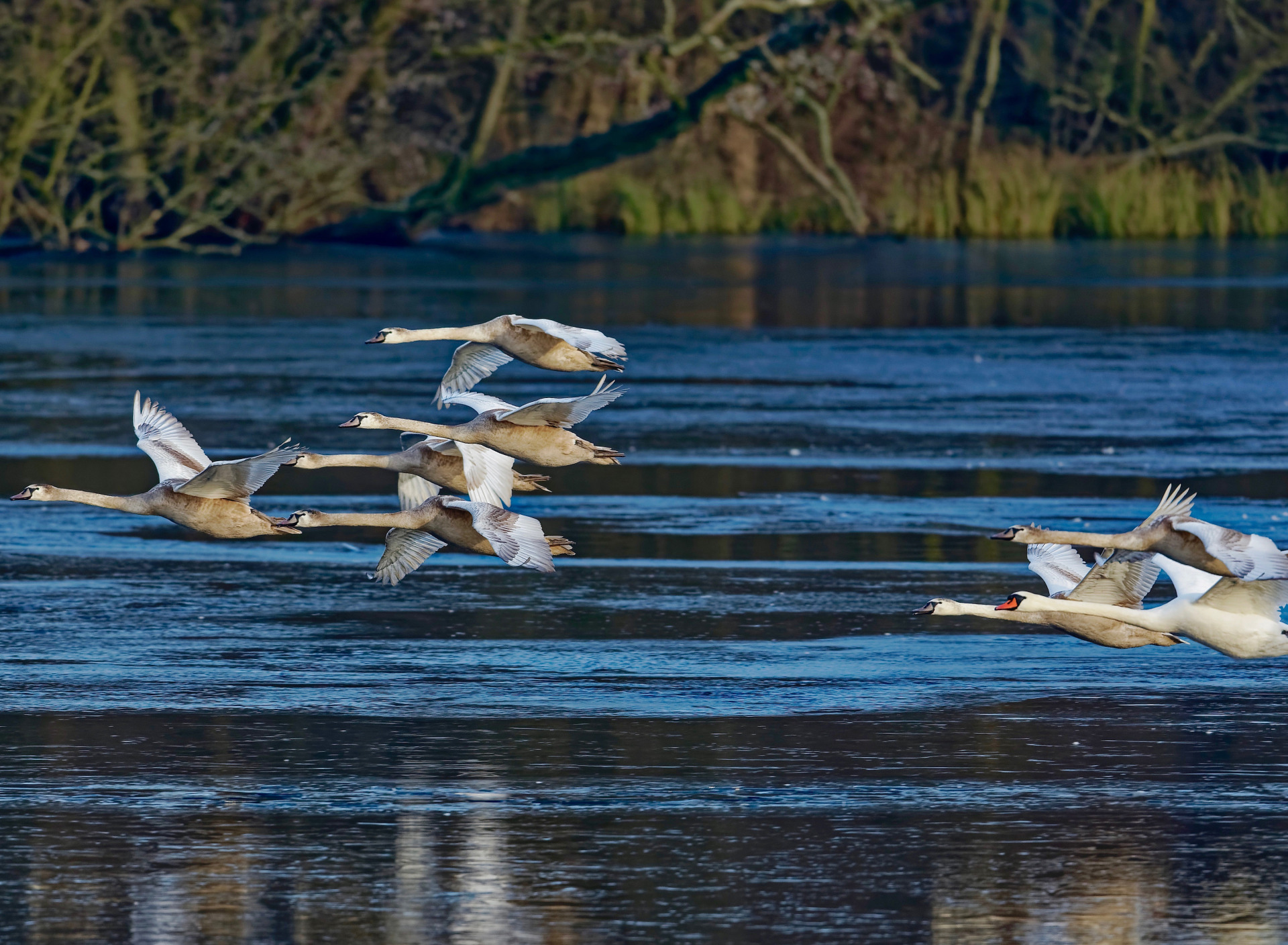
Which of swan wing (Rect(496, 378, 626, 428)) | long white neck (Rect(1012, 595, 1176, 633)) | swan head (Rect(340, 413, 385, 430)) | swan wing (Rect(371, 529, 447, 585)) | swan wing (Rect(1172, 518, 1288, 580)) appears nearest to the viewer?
swan wing (Rect(1172, 518, 1288, 580))

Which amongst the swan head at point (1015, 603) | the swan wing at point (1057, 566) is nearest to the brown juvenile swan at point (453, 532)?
the swan head at point (1015, 603)

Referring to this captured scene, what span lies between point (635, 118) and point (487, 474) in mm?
36592

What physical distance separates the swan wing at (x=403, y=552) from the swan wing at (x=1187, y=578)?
236cm

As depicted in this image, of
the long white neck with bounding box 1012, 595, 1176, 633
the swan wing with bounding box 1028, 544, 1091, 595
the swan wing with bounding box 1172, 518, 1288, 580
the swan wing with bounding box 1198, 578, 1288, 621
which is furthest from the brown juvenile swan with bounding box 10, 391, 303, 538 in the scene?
the swan wing with bounding box 1198, 578, 1288, 621

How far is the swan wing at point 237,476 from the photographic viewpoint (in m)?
8.21

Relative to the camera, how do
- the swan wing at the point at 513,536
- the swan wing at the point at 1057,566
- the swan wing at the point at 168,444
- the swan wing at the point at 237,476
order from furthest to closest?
the swan wing at the point at 1057,566 → the swan wing at the point at 168,444 → the swan wing at the point at 237,476 → the swan wing at the point at 513,536

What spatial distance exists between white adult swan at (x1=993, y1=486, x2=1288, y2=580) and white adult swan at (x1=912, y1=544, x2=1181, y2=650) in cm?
30

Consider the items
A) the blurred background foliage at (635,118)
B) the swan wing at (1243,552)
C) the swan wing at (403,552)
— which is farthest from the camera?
the blurred background foliage at (635,118)

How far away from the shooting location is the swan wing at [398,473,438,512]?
9.50 m

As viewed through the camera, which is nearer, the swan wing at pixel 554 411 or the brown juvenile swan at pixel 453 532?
the brown juvenile swan at pixel 453 532

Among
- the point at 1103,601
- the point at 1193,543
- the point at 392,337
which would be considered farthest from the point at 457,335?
the point at 1193,543

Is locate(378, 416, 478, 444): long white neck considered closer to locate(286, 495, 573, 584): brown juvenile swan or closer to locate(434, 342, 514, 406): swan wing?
locate(286, 495, 573, 584): brown juvenile swan

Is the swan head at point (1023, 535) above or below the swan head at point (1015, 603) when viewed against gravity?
above

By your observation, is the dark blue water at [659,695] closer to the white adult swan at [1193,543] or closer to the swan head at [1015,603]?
the swan head at [1015,603]
